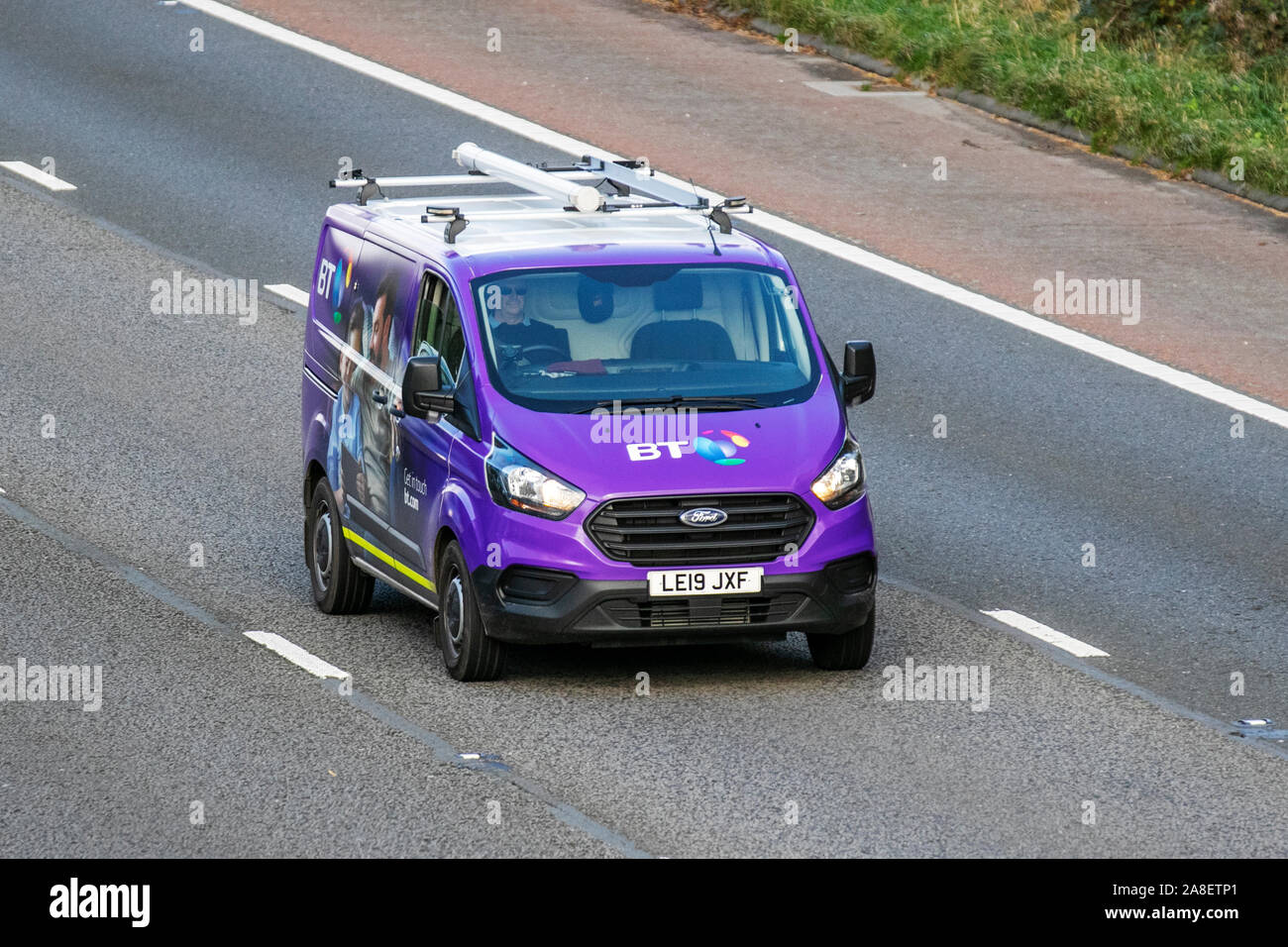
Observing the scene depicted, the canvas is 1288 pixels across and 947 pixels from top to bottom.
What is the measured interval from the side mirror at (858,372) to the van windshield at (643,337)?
0.82ft

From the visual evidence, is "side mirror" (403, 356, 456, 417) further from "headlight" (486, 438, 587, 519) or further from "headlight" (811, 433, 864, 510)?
"headlight" (811, 433, 864, 510)

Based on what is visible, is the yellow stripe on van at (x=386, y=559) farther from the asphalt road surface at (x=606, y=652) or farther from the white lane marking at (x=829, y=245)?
the white lane marking at (x=829, y=245)

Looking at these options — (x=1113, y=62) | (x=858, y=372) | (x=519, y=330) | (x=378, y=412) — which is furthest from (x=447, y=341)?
(x=1113, y=62)

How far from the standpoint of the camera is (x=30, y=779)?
35.9 ft

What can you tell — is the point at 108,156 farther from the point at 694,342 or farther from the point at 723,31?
the point at 694,342

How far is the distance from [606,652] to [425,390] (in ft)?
5.59

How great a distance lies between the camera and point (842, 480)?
485 inches

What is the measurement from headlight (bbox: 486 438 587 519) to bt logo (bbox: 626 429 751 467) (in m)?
0.35

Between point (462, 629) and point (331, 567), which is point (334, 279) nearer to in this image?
point (331, 567)

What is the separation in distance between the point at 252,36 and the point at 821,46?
19.9 feet

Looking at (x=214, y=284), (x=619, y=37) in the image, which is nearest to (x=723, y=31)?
(x=619, y=37)

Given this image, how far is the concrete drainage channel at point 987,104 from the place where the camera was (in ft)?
75.7

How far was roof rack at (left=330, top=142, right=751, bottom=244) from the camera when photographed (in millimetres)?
13617

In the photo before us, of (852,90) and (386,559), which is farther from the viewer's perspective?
(852,90)
